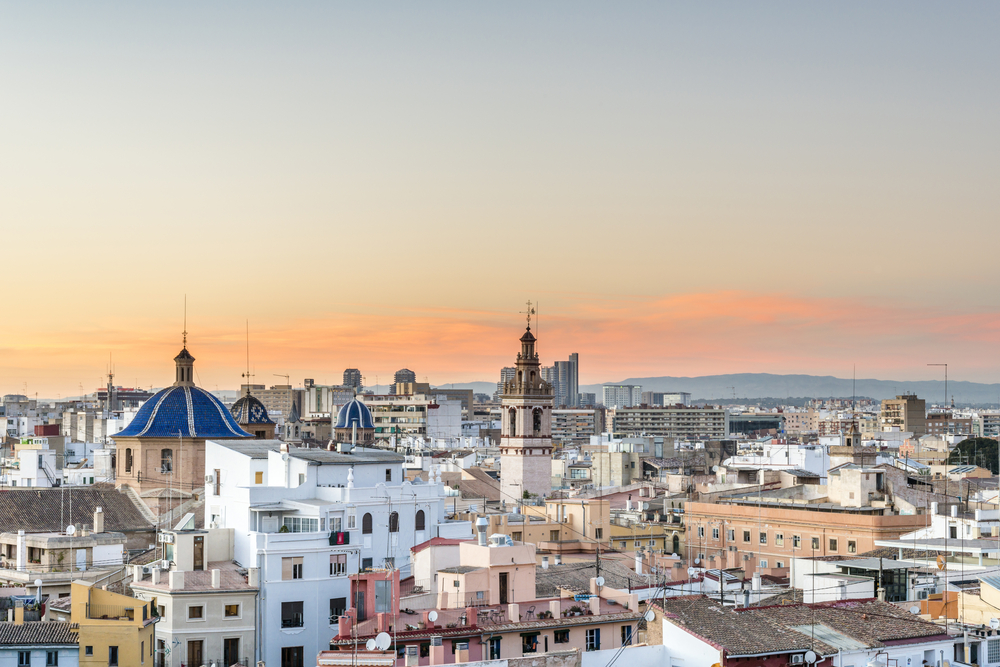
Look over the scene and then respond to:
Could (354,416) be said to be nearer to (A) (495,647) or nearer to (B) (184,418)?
(B) (184,418)

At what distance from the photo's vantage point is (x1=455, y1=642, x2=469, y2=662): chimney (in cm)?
2498

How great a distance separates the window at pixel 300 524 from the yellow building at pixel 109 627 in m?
6.32

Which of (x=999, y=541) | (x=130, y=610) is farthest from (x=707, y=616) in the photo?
(x=999, y=541)

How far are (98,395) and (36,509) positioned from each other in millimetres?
150225

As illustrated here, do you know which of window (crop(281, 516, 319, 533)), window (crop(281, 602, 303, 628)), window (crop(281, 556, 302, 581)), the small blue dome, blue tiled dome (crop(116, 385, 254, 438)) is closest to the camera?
window (crop(281, 602, 303, 628))

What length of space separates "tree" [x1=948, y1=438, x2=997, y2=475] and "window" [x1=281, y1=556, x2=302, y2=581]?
191ft

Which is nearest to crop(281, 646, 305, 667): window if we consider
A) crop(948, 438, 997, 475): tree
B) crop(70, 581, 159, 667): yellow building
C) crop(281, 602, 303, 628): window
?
crop(281, 602, 303, 628): window

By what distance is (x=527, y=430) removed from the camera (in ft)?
230

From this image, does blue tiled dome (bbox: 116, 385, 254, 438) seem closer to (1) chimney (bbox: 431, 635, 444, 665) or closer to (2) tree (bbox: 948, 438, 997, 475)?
(1) chimney (bbox: 431, 635, 444, 665)

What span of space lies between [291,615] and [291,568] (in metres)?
1.16

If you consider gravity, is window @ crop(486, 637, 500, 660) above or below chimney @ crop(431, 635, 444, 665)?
below

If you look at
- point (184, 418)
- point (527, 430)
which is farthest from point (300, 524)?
point (527, 430)

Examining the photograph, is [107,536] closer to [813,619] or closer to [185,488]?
[185,488]

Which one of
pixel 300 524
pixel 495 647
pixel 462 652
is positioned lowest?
pixel 495 647
